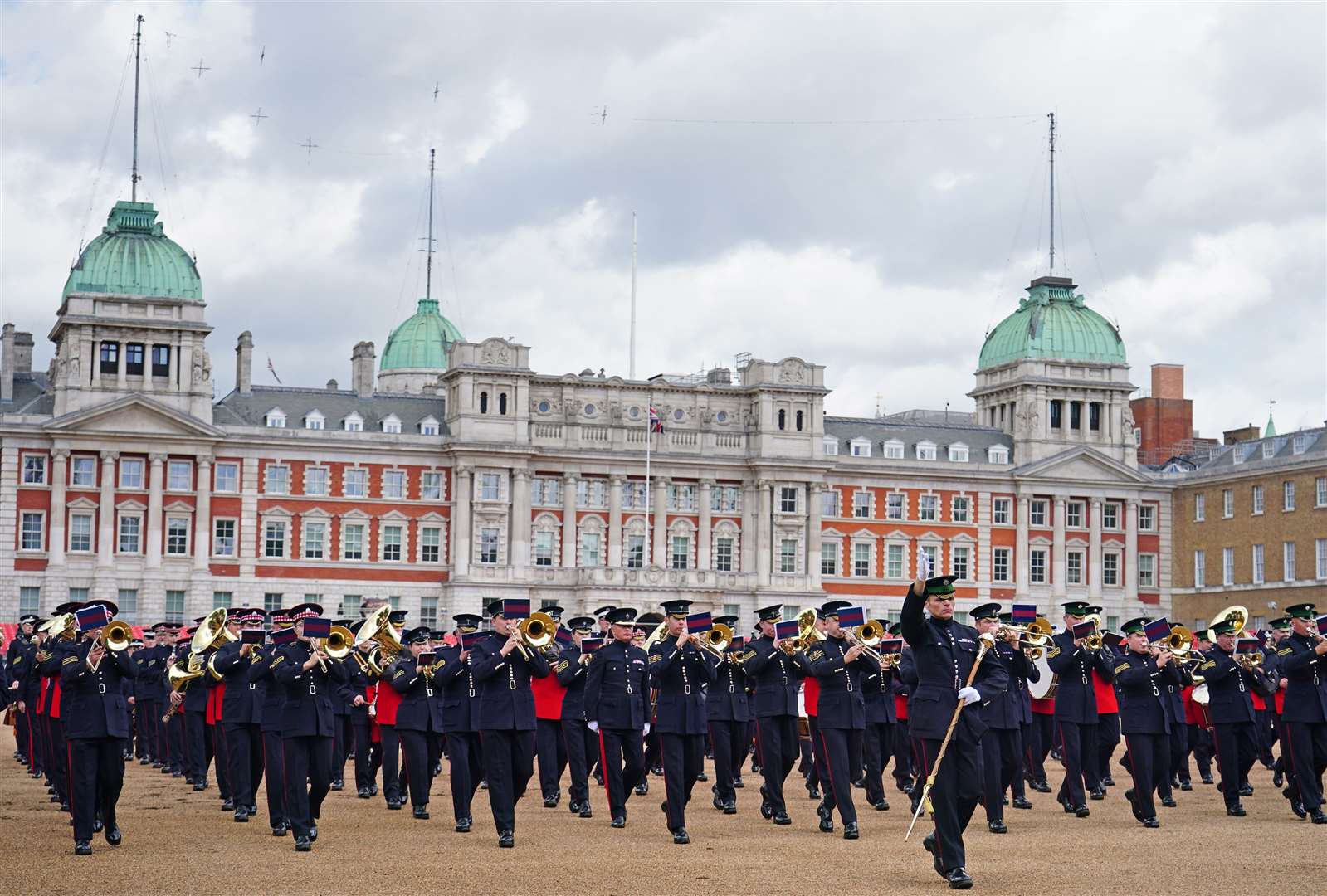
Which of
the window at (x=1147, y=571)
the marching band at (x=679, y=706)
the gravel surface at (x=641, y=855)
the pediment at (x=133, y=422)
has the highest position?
the pediment at (x=133, y=422)

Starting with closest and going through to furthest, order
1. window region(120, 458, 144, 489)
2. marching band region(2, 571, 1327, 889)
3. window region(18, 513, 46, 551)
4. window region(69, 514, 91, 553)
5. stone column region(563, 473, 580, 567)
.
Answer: marching band region(2, 571, 1327, 889)
window region(18, 513, 46, 551)
window region(69, 514, 91, 553)
window region(120, 458, 144, 489)
stone column region(563, 473, 580, 567)

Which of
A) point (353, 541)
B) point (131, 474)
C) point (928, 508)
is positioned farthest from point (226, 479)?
point (928, 508)

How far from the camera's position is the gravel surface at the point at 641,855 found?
1712 centimetres

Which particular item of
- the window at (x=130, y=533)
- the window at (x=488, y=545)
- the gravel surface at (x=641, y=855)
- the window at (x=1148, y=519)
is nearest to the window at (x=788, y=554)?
the window at (x=488, y=545)

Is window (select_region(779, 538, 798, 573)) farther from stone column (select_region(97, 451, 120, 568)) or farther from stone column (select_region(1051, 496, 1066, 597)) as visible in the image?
stone column (select_region(97, 451, 120, 568))

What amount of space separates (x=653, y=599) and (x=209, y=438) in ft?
64.3

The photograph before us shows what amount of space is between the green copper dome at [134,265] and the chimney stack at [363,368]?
9.14m

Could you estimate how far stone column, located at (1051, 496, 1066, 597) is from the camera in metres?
89.6

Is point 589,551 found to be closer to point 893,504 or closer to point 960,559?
point 893,504

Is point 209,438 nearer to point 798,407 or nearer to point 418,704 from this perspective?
point 798,407

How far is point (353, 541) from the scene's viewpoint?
81625mm

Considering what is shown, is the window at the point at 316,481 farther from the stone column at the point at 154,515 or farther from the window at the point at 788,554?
the window at the point at 788,554

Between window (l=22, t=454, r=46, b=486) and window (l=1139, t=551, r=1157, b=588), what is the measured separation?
50.1 metres

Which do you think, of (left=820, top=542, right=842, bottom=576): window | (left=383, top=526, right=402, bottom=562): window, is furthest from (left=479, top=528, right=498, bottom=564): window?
(left=820, top=542, right=842, bottom=576): window
